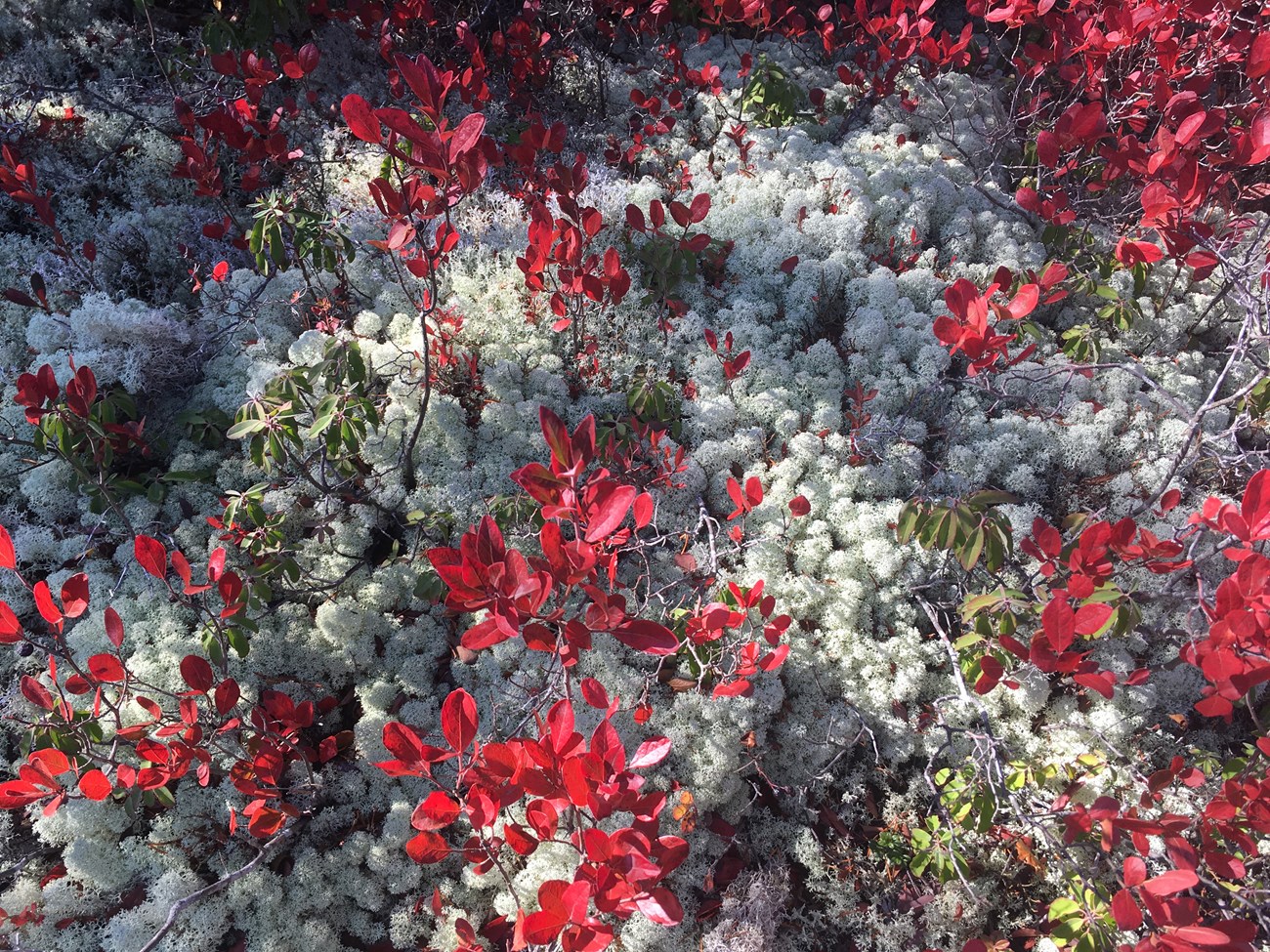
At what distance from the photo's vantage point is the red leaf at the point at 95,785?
154 cm

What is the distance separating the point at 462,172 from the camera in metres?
1.74

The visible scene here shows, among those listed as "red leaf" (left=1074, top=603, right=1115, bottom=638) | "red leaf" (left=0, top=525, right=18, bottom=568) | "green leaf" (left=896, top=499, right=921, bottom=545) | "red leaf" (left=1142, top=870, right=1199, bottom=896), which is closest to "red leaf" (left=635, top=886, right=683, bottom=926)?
"red leaf" (left=1142, top=870, right=1199, bottom=896)

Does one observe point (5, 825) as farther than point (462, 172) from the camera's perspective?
Yes

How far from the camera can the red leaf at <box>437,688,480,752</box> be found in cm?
136

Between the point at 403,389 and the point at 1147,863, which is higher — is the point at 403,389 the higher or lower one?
the higher one

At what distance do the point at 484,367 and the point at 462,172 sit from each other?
110 cm

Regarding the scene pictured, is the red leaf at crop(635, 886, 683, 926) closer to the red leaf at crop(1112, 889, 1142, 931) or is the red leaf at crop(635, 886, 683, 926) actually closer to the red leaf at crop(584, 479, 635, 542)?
the red leaf at crop(584, 479, 635, 542)

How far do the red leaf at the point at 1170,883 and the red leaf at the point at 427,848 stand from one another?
1.46 metres

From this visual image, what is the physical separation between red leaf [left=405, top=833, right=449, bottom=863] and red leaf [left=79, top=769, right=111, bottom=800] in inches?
27.7

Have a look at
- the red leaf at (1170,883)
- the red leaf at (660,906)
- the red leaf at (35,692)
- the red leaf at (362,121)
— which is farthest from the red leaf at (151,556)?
the red leaf at (1170,883)

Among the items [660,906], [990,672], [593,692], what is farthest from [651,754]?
[990,672]

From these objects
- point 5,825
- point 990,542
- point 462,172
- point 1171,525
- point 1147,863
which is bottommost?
point 5,825

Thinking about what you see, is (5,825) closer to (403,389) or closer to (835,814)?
(403,389)

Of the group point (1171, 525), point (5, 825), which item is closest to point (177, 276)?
point (5, 825)
